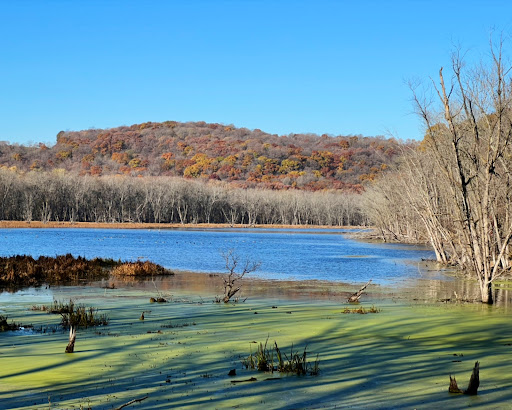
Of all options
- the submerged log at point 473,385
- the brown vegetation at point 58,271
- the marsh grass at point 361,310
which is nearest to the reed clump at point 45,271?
the brown vegetation at point 58,271

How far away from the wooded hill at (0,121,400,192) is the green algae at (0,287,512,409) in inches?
4240

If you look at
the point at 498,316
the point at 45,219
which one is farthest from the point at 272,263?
the point at 45,219

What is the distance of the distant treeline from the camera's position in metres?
83.2

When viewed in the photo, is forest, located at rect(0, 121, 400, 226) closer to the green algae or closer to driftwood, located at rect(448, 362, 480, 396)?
the green algae

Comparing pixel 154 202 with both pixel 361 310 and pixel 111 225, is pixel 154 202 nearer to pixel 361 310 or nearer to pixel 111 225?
pixel 111 225

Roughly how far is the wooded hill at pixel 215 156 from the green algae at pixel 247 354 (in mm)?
107688

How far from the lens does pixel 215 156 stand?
144 m

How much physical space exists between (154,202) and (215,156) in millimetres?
52439

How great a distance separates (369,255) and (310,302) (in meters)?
20.3

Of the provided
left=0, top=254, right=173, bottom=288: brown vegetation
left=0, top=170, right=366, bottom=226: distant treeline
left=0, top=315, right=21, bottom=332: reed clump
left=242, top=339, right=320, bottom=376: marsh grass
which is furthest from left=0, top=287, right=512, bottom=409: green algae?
left=0, top=170, right=366, bottom=226: distant treeline

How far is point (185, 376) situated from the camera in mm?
7629

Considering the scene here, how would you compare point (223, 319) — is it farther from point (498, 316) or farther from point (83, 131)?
point (83, 131)

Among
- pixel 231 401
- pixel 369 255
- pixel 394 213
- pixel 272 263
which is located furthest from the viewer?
pixel 394 213

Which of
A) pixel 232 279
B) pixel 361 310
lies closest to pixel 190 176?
pixel 232 279
